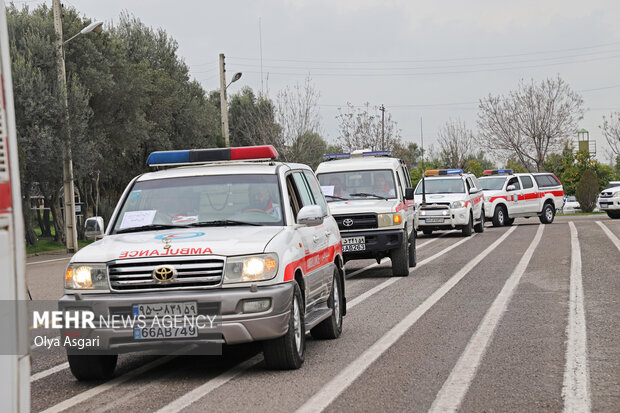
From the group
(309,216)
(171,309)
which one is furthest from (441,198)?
(171,309)

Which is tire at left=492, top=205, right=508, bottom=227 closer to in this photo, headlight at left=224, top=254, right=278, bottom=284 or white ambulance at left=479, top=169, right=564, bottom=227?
white ambulance at left=479, top=169, right=564, bottom=227

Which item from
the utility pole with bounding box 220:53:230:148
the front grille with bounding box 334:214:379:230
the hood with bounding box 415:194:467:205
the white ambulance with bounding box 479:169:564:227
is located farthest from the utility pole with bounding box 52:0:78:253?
the front grille with bounding box 334:214:379:230

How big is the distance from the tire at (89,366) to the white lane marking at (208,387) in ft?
3.04

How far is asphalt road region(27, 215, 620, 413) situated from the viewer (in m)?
6.67

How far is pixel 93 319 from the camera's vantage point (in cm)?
732

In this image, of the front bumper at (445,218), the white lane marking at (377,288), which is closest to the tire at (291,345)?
the white lane marking at (377,288)

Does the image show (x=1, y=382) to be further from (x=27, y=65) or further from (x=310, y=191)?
(x=27, y=65)

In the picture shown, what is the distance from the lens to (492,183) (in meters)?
36.4

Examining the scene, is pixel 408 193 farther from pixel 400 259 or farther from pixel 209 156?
pixel 209 156

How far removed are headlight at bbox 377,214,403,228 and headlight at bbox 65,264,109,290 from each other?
9.60 meters

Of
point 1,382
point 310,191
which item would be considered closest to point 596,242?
A: point 310,191

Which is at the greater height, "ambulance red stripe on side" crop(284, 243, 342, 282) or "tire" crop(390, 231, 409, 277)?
"ambulance red stripe on side" crop(284, 243, 342, 282)

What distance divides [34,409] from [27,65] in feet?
90.8

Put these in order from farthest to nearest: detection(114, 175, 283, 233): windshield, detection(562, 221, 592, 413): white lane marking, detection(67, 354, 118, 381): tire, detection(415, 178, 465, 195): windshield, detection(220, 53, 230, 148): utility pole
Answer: detection(220, 53, 230, 148): utility pole < detection(415, 178, 465, 195): windshield < detection(114, 175, 283, 233): windshield < detection(67, 354, 118, 381): tire < detection(562, 221, 592, 413): white lane marking
